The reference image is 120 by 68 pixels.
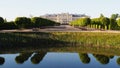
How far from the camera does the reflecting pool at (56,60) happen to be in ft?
144

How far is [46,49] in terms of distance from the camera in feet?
208

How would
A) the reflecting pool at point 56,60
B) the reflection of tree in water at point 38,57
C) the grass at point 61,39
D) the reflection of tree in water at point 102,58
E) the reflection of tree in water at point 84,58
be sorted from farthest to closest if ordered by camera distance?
the grass at point 61,39 → the reflection of tree in water at point 38,57 → the reflection of tree in water at point 102,58 → the reflection of tree in water at point 84,58 → the reflecting pool at point 56,60

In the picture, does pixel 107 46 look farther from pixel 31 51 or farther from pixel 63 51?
pixel 31 51

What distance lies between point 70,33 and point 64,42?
3.60m

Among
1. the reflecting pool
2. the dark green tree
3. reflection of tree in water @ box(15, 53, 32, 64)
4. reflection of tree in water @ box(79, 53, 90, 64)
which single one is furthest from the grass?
reflection of tree in water @ box(79, 53, 90, 64)

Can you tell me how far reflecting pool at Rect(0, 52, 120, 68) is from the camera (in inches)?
1727

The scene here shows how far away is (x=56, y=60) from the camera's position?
49844 mm

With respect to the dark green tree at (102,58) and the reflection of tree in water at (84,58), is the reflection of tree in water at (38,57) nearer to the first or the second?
the reflection of tree in water at (84,58)

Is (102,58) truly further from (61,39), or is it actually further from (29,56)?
(61,39)

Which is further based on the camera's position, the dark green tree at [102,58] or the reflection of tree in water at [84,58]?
the dark green tree at [102,58]

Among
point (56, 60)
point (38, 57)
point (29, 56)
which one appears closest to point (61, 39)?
point (38, 57)

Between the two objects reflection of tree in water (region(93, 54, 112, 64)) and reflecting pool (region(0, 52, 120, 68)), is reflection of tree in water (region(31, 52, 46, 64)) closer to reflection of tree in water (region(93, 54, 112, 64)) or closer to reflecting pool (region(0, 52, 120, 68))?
reflecting pool (region(0, 52, 120, 68))

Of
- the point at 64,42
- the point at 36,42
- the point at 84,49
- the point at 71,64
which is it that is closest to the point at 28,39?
the point at 36,42

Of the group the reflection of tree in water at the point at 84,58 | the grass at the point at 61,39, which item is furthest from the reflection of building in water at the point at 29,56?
the grass at the point at 61,39
